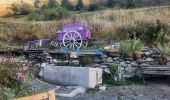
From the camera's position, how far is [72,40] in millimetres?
14117

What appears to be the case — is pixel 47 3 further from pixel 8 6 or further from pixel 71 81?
pixel 71 81

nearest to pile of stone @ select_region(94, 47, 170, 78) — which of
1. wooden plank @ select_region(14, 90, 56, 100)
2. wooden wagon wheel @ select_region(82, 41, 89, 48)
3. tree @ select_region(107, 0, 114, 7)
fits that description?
wooden wagon wheel @ select_region(82, 41, 89, 48)

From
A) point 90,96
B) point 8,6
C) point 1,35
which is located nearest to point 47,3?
point 8,6

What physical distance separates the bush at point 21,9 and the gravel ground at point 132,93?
17.0 meters

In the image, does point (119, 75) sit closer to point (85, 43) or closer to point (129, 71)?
point (129, 71)

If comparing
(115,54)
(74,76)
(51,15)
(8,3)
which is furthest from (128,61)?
(8,3)

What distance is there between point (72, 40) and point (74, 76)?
2776 millimetres

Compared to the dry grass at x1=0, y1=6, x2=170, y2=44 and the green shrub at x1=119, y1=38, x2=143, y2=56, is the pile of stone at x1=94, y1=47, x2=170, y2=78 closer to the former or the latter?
the green shrub at x1=119, y1=38, x2=143, y2=56

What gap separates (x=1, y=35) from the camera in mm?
16938

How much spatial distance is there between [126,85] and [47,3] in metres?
17.5

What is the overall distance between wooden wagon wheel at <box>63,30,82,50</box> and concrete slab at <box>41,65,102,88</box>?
2.09 metres

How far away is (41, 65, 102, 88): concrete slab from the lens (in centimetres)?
1129

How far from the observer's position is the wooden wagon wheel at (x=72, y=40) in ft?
46.4

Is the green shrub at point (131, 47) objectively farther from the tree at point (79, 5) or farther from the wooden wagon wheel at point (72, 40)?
the tree at point (79, 5)
